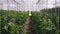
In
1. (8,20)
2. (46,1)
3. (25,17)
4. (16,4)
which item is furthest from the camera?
(16,4)

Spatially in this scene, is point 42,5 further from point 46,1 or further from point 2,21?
point 2,21

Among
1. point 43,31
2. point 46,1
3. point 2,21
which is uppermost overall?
point 46,1

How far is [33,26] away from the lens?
3.46 m

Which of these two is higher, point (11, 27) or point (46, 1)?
point (46, 1)

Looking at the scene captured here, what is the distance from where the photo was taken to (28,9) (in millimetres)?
5316

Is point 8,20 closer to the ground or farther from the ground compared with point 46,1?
closer to the ground

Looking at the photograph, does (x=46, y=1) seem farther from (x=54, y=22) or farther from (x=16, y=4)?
(x=54, y=22)

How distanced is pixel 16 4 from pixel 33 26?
191 cm

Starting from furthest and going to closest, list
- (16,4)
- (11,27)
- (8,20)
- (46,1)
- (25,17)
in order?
(16,4)
(46,1)
(25,17)
(8,20)
(11,27)

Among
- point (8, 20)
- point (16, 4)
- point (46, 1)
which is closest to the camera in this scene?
point (8, 20)

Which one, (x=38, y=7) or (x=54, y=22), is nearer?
(x=54, y=22)

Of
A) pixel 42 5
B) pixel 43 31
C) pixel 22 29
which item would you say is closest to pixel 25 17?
pixel 22 29

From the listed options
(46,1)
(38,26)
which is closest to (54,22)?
(38,26)

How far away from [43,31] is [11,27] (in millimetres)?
588
